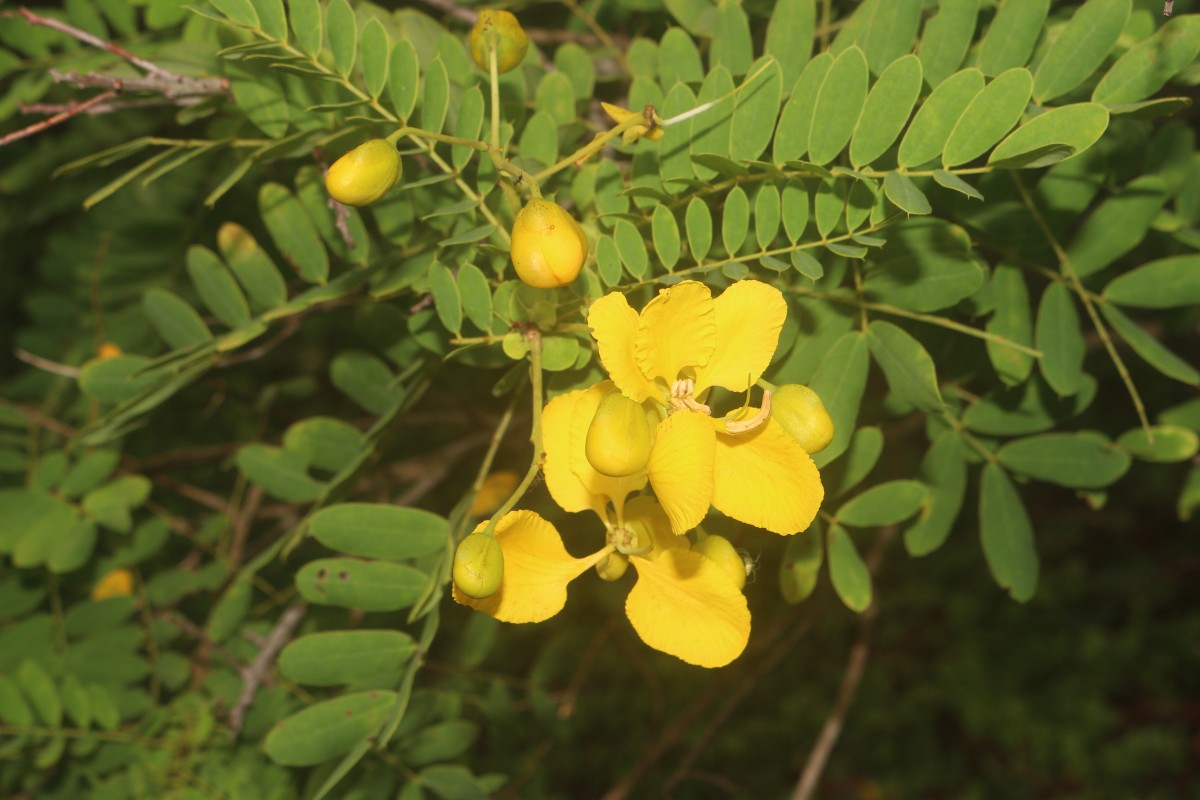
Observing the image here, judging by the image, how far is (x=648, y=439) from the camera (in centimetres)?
87

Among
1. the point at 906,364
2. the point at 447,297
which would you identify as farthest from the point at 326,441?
the point at 906,364

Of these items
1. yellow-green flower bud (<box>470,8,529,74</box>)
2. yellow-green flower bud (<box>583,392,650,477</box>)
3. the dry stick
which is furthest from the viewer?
the dry stick

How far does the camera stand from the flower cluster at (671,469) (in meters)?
0.88

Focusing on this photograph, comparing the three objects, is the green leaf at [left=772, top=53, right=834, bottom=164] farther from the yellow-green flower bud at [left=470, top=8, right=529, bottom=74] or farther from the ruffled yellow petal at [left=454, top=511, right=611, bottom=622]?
the ruffled yellow petal at [left=454, top=511, right=611, bottom=622]

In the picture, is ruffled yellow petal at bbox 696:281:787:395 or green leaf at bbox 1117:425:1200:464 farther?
green leaf at bbox 1117:425:1200:464

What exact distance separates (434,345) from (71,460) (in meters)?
0.97

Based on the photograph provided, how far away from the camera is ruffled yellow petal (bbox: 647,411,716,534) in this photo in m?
0.87

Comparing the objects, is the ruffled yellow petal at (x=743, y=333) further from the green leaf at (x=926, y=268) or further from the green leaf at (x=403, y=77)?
the green leaf at (x=403, y=77)

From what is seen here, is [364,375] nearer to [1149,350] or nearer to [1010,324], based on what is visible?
[1010,324]

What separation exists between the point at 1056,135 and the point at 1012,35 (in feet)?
0.70

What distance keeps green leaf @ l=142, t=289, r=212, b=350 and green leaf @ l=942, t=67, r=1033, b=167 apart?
3.65 feet

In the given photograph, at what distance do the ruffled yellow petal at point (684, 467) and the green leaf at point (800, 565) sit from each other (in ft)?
1.38

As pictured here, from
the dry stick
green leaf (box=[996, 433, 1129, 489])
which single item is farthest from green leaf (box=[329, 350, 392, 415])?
the dry stick

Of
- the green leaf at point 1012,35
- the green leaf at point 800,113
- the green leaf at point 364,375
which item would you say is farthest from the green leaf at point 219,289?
the green leaf at point 1012,35
